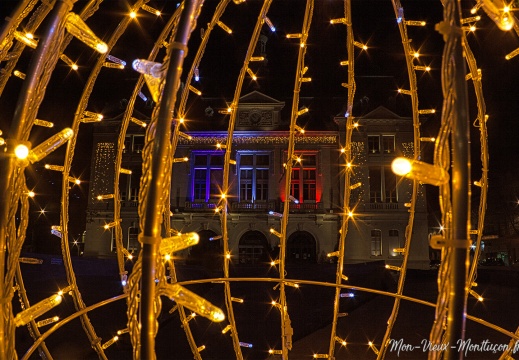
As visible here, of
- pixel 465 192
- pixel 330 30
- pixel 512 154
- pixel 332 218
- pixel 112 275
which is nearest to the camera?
pixel 465 192

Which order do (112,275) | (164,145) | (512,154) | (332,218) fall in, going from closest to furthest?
(164,145) → (112,275) → (512,154) → (332,218)

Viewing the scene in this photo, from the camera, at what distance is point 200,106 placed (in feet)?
96.3

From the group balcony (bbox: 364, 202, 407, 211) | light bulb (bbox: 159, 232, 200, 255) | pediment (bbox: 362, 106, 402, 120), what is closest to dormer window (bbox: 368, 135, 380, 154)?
pediment (bbox: 362, 106, 402, 120)

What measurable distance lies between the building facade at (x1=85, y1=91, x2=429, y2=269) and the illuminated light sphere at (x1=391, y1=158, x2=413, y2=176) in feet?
84.1

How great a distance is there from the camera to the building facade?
27.2 m

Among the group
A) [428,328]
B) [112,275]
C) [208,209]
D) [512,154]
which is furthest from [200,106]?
[428,328]

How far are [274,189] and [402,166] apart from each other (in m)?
26.7

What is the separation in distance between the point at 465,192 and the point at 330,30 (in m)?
8.46

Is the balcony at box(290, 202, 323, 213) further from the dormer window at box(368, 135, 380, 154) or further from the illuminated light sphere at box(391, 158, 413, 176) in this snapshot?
the illuminated light sphere at box(391, 158, 413, 176)

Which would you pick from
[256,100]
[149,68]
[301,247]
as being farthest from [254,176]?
[149,68]

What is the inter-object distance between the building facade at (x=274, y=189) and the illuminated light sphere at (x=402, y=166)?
2562cm

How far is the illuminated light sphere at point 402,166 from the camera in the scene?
1.45m

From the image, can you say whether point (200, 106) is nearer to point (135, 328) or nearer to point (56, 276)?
point (56, 276)

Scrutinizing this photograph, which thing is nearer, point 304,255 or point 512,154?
point 512,154
